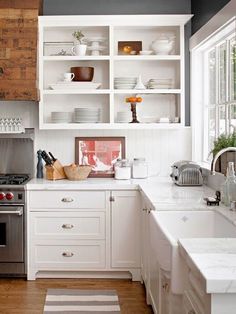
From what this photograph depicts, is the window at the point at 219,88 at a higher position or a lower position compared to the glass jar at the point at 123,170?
higher

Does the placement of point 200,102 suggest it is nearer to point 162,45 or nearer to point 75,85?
point 162,45

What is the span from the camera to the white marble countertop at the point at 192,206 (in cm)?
177

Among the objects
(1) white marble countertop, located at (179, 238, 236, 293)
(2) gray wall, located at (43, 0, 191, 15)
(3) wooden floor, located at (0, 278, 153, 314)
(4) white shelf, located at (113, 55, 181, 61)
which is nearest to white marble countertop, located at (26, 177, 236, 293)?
(1) white marble countertop, located at (179, 238, 236, 293)

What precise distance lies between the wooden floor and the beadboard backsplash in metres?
1.27

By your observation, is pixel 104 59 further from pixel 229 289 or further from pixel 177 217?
pixel 229 289

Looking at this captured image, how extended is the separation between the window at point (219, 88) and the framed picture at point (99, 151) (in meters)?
0.87

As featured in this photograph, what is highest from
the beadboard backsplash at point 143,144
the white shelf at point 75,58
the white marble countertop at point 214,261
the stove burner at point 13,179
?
the white shelf at point 75,58

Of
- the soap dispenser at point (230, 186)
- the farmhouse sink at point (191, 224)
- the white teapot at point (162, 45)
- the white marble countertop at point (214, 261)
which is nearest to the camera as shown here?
the white marble countertop at point (214, 261)

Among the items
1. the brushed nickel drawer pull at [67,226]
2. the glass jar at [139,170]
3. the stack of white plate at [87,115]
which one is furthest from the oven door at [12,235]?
the glass jar at [139,170]

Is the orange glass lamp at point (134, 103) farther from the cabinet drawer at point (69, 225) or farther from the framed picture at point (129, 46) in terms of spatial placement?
the cabinet drawer at point (69, 225)

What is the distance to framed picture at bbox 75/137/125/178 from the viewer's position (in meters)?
5.40

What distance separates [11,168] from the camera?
5371 mm

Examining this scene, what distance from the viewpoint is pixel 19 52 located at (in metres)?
4.93

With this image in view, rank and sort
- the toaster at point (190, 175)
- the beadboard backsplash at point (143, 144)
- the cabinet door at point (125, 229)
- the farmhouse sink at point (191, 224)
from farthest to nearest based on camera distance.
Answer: the beadboard backsplash at point (143, 144) → the cabinet door at point (125, 229) → the toaster at point (190, 175) → the farmhouse sink at point (191, 224)
